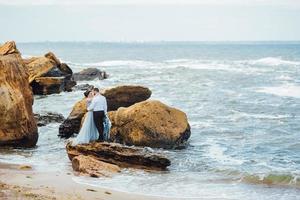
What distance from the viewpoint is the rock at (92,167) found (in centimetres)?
1231

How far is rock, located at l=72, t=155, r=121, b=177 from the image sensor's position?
1231cm

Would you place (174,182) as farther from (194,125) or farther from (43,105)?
(43,105)

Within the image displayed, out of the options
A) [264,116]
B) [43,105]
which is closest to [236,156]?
[264,116]

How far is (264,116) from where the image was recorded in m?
23.0

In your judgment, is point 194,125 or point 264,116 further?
point 264,116

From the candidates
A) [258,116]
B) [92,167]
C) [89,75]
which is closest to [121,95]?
[258,116]

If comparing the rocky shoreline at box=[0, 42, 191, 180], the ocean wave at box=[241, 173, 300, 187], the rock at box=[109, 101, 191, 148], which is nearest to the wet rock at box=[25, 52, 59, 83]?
the rocky shoreline at box=[0, 42, 191, 180]

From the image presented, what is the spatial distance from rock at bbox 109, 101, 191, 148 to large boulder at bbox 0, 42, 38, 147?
98.0 inches

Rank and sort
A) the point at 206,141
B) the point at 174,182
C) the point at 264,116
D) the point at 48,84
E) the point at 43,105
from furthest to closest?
the point at 48,84 < the point at 43,105 < the point at 264,116 < the point at 206,141 < the point at 174,182

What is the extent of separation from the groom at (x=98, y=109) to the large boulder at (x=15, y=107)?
6.73 ft

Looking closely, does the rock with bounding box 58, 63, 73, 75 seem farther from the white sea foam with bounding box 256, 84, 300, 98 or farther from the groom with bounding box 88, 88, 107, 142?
the groom with bounding box 88, 88, 107, 142

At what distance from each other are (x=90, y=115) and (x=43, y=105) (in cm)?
1286

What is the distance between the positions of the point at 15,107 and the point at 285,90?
72.5 feet

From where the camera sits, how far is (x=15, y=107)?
600 inches
